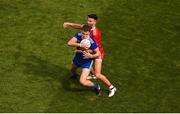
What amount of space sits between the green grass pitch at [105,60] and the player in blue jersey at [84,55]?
0.55 meters

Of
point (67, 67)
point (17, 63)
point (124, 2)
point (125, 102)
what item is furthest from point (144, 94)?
point (124, 2)

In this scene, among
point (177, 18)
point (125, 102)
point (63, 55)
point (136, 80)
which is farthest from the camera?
point (177, 18)

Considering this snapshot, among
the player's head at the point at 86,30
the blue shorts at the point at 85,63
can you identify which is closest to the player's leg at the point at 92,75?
the blue shorts at the point at 85,63

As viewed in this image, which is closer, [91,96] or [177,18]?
[91,96]

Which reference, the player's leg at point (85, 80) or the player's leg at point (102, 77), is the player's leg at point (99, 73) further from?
the player's leg at point (85, 80)

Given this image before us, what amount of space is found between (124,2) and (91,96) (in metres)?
6.38

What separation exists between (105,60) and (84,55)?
2632mm

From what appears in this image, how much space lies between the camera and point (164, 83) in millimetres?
16688

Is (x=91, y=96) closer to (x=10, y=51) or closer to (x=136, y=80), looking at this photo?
(x=136, y=80)

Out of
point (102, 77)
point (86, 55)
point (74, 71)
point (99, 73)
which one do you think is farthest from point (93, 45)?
point (74, 71)

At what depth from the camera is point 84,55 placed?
50.1 feet

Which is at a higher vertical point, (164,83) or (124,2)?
(124,2)

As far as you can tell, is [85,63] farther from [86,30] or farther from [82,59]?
[86,30]

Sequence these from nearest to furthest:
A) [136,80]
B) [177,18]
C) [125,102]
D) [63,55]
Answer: [125,102] < [136,80] < [63,55] < [177,18]
